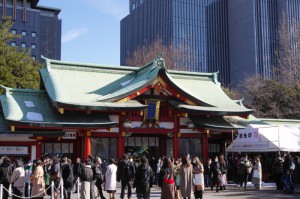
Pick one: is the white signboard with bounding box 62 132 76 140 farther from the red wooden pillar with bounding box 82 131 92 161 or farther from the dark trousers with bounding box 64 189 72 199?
the dark trousers with bounding box 64 189 72 199

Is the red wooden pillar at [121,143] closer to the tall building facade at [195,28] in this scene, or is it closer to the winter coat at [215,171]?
the winter coat at [215,171]

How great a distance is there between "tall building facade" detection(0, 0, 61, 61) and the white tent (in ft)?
231

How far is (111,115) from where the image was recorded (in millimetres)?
24266

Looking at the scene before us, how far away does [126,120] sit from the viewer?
24.1 metres

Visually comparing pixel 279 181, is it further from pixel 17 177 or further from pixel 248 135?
pixel 17 177

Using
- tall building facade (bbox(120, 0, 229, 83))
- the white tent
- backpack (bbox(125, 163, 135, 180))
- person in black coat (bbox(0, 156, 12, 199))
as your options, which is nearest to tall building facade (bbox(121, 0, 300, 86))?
tall building facade (bbox(120, 0, 229, 83))

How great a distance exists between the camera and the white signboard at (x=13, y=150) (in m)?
22.1

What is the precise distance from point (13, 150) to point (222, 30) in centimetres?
8573

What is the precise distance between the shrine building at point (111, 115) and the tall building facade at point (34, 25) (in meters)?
65.3

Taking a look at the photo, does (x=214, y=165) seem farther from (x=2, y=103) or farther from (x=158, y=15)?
(x=158, y=15)

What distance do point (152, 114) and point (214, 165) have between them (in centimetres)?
530

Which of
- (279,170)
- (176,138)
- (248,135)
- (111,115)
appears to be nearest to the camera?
(279,170)

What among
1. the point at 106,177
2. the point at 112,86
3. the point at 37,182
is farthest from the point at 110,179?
the point at 112,86

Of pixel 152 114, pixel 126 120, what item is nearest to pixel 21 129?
pixel 126 120
